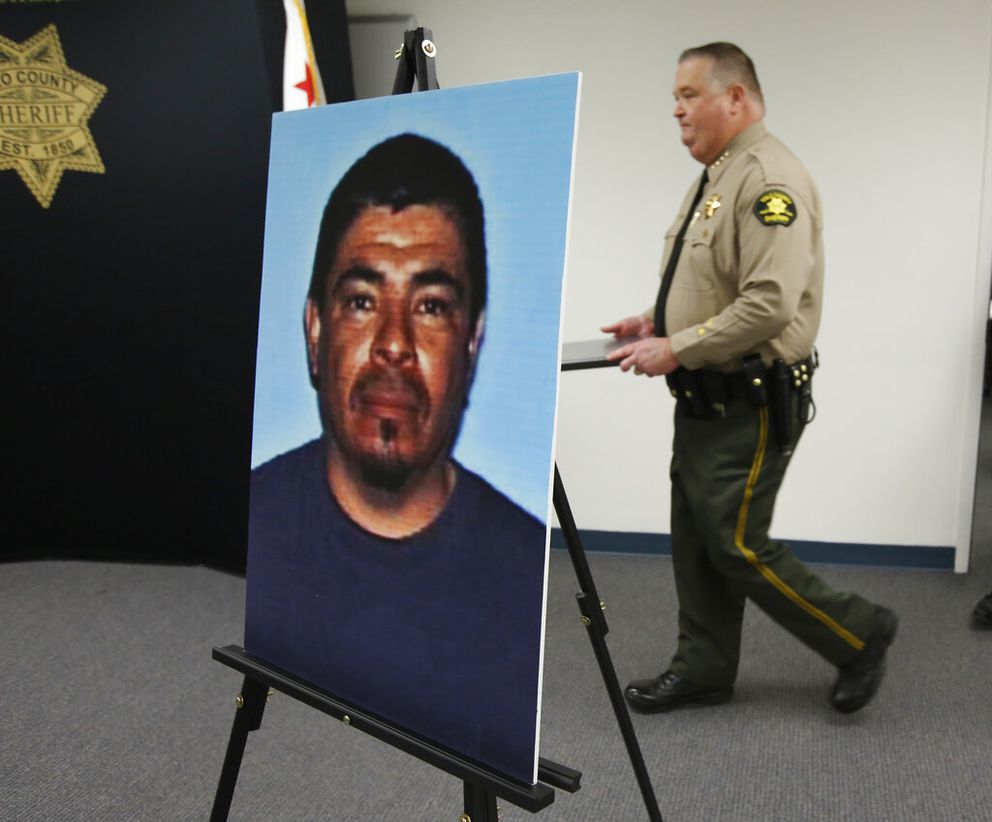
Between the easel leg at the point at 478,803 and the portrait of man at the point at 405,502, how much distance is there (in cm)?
4

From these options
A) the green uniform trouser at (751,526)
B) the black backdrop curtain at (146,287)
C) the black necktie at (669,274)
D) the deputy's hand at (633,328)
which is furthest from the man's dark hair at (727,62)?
the black backdrop curtain at (146,287)

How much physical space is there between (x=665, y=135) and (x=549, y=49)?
45 cm

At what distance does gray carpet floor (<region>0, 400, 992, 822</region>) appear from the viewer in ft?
6.38

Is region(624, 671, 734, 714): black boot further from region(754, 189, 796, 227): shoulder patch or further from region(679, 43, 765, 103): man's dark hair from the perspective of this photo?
region(679, 43, 765, 103): man's dark hair

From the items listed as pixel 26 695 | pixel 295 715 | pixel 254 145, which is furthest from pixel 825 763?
pixel 254 145

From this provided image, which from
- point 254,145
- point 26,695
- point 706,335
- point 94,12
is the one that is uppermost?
point 94,12

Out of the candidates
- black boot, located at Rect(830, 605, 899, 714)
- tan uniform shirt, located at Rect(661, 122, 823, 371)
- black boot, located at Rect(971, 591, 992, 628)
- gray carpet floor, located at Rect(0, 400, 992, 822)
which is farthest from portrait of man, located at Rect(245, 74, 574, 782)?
black boot, located at Rect(971, 591, 992, 628)

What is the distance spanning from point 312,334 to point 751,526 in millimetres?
1148

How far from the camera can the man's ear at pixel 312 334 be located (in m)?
1.34

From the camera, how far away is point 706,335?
2002 mm

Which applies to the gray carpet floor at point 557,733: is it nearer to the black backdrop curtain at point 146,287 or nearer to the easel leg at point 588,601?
the black backdrop curtain at point 146,287

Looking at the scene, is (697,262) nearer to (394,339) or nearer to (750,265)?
(750,265)

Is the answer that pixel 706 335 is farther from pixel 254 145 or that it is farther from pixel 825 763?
pixel 254 145

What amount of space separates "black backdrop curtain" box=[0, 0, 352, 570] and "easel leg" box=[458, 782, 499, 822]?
2063 mm
